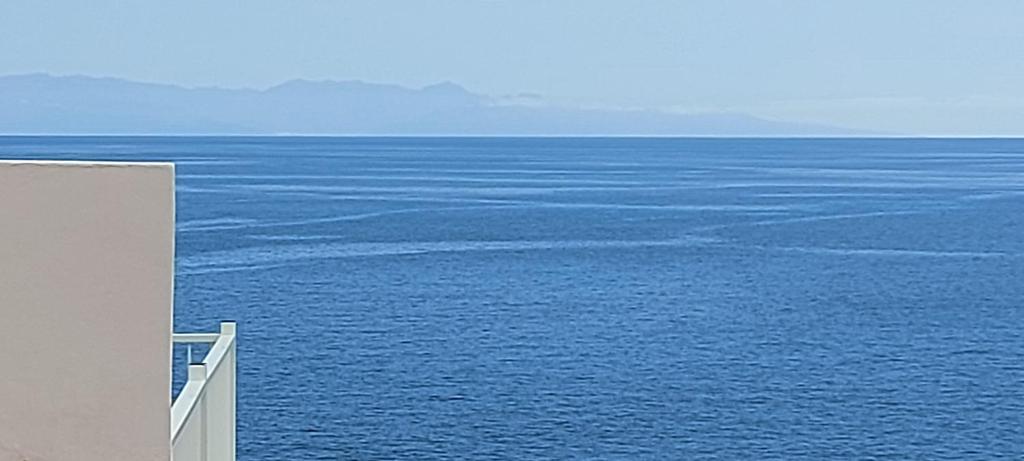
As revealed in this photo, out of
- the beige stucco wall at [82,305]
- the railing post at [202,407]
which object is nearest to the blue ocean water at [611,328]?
the railing post at [202,407]

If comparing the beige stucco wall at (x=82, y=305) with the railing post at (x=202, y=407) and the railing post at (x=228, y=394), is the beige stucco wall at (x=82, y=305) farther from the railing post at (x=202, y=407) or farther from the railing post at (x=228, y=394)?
the railing post at (x=228, y=394)

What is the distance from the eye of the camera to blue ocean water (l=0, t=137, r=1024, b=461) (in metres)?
21.4

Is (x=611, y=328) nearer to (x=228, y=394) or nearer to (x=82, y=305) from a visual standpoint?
(x=228, y=394)

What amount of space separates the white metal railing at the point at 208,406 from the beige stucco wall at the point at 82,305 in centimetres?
59

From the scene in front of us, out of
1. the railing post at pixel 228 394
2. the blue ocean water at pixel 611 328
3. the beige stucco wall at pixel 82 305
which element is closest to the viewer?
the beige stucco wall at pixel 82 305

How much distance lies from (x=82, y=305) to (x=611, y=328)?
2725cm

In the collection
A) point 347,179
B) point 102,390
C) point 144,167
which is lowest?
point 347,179

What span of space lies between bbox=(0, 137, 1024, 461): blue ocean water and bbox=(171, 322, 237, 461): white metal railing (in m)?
15.1

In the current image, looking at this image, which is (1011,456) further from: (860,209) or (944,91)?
(944,91)

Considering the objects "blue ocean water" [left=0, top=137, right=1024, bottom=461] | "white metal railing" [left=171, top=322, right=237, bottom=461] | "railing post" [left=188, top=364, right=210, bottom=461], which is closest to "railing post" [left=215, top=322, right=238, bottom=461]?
"white metal railing" [left=171, top=322, right=237, bottom=461]

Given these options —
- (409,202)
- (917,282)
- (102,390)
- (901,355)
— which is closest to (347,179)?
(409,202)

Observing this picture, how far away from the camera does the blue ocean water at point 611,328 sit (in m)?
21.4

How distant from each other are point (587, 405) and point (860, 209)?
4148 centimetres

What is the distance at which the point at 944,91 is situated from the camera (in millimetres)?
95000
